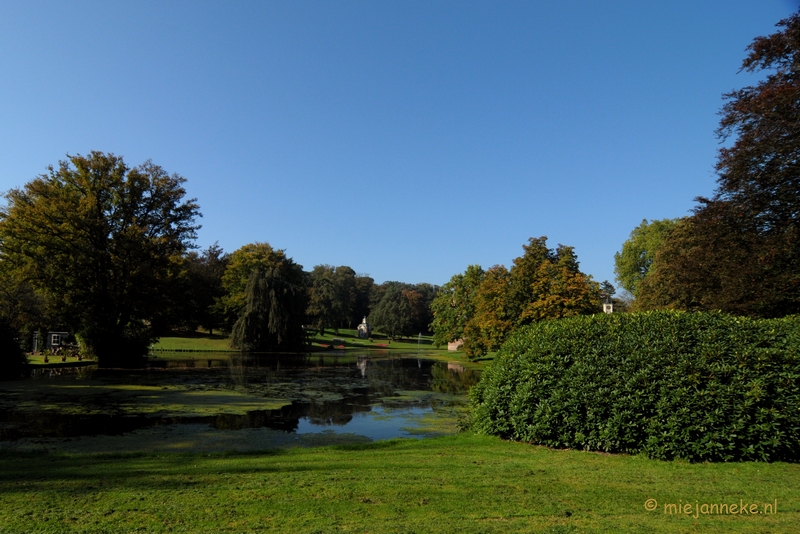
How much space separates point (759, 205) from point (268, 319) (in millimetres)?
43518

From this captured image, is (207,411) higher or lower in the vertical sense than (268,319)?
lower

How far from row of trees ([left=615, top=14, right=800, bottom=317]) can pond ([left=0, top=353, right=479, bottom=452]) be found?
9473mm

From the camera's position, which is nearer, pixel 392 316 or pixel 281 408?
pixel 281 408

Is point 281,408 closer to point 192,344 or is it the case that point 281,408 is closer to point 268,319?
point 268,319

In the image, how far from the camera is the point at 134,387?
65.2 feet

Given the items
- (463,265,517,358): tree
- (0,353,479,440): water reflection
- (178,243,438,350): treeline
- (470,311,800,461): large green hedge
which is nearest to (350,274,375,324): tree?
(178,243,438,350): treeline

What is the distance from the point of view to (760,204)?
1598cm

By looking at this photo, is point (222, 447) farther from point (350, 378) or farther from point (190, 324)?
point (190, 324)

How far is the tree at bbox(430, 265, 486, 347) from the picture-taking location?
51875mm

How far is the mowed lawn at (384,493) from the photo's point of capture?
4.37 meters

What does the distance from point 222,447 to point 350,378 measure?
1775 centimetres

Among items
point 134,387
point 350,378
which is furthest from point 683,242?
point 134,387

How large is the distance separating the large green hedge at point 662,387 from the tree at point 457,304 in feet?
132

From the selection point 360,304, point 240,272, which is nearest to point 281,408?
point 240,272
